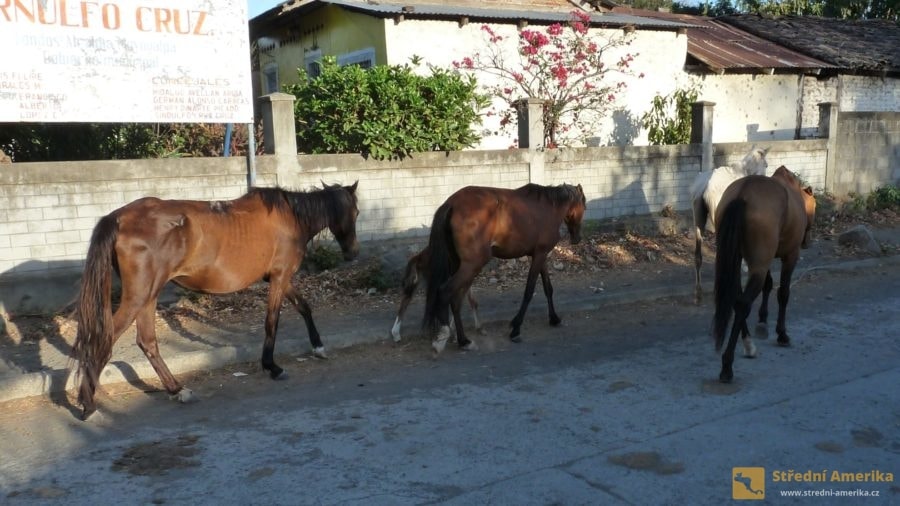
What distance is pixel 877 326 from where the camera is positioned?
7.26 meters

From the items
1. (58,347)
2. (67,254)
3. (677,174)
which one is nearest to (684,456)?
(58,347)

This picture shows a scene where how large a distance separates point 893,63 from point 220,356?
65.5 ft

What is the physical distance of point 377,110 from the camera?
9.48 meters

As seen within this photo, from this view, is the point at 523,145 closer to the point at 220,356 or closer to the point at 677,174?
the point at 677,174

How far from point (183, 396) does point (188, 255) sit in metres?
1.08

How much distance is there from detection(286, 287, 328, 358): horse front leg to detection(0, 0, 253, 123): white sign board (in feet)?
11.0

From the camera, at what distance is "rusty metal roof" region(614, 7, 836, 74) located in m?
16.1

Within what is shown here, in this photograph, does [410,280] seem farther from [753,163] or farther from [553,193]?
[753,163]

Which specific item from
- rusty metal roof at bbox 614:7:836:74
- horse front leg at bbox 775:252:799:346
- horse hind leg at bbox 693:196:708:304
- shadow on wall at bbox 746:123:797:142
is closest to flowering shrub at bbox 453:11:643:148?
rusty metal roof at bbox 614:7:836:74

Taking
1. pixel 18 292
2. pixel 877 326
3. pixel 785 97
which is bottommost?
pixel 877 326

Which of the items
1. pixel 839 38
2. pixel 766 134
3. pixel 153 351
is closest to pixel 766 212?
pixel 153 351

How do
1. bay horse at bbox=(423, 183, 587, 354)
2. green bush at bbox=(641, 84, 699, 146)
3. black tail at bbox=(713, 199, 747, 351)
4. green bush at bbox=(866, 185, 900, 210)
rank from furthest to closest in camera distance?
green bush at bbox=(866, 185, 900, 210), green bush at bbox=(641, 84, 699, 146), bay horse at bbox=(423, 183, 587, 354), black tail at bbox=(713, 199, 747, 351)

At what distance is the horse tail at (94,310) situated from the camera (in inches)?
192
